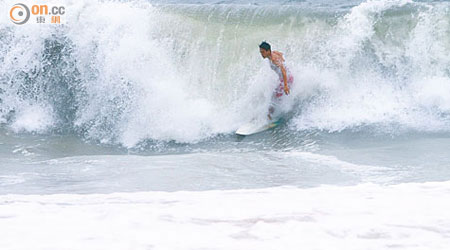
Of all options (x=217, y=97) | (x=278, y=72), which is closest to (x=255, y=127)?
(x=278, y=72)

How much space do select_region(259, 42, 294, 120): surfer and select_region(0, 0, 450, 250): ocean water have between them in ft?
0.57

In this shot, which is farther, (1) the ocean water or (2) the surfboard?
(2) the surfboard

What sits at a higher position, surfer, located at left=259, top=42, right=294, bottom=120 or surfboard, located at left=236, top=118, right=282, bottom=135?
surfer, located at left=259, top=42, right=294, bottom=120

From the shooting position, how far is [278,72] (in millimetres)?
9891

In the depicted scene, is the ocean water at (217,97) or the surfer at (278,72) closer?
the ocean water at (217,97)

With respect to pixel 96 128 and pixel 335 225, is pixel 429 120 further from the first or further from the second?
pixel 335 225

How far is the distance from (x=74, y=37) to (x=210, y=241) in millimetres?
8614

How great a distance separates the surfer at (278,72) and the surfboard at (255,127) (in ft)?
0.44

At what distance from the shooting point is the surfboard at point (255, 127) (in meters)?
9.64

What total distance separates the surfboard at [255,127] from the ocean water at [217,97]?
0.18 m

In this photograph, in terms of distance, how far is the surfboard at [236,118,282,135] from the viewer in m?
9.64

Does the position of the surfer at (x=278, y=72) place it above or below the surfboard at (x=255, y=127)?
above

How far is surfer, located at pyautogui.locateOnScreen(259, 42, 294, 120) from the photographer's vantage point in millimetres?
9617

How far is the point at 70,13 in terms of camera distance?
11.5m
